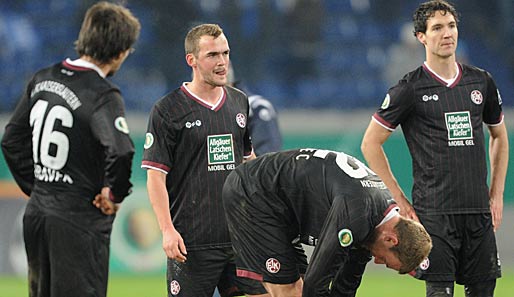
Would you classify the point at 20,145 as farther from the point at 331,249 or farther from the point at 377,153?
the point at 377,153

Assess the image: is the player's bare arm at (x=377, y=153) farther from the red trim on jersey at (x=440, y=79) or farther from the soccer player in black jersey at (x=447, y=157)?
the red trim on jersey at (x=440, y=79)

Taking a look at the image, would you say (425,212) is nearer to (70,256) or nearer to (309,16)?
(70,256)

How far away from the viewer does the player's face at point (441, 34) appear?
21.6 ft

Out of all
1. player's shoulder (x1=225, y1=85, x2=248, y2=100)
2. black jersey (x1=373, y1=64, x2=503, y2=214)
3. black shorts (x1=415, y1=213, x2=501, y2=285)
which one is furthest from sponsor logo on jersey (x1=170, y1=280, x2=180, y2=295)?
black jersey (x1=373, y1=64, x2=503, y2=214)

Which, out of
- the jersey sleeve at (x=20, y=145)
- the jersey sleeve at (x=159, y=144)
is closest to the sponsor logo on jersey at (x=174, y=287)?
the jersey sleeve at (x=159, y=144)

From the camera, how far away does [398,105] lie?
663 centimetres

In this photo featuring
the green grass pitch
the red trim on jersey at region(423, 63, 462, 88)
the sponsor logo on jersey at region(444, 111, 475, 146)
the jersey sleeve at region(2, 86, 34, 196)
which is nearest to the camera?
the jersey sleeve at region(2, 86, 34, 196)

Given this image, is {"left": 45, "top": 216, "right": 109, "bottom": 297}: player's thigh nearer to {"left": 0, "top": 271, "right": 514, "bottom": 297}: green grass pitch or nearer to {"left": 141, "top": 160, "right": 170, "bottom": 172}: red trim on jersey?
{"left": 141, "top": 160, "right": 170, "bottom": 172}: red trim on jersey

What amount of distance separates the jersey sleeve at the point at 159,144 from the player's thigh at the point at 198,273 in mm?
549

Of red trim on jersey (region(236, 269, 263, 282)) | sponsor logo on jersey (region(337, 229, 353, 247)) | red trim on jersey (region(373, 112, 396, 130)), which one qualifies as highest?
red trim on jersey (region(373, 112, 396, 130))

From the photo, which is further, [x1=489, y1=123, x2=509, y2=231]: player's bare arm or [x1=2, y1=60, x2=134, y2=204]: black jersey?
[x1=489, y1=123, x2=509, y2=231]: player's bare arm

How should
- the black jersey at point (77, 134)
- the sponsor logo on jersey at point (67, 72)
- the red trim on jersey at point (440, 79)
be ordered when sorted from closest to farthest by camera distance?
the black jersey at point (77, 134)
the sponsor logo on jersey at point (67, 72)
the red trim on jersey at point (440, 79)

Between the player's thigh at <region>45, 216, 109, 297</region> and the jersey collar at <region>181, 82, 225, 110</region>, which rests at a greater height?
the jersey collar at <region>181, 82, 225, 110</region>

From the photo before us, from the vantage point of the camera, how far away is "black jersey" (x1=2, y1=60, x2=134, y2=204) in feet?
17.3
